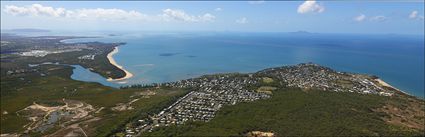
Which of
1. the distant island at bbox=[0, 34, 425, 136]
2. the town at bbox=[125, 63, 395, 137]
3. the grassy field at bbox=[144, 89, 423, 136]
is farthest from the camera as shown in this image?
the town at bbox=[125, 63, 395, 137]

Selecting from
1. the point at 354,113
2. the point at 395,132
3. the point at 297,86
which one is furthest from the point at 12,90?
the point at 395,132

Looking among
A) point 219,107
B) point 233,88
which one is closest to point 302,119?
point 219,107

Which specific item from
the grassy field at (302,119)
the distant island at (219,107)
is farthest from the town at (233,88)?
the grassy field at (302,119)

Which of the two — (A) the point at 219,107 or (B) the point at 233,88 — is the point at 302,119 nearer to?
(A) the point at 219,107

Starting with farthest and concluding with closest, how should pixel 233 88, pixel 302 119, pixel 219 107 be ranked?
pixel 233 88, pixel 219 107, pixel 302 119

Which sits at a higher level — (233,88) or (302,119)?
(233,88)

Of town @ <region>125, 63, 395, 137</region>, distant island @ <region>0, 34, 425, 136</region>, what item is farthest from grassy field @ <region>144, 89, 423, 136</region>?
town @ <region>125, 63, 395, 137</region>

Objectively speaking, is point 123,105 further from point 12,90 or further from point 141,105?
point 12,90

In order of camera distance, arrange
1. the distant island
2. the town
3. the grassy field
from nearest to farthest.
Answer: the grassy field < the distant island < the town

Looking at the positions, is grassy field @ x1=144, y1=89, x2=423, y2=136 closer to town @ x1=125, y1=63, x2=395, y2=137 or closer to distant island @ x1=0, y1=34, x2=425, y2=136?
distant island @ x1=0, y1=34, x2=425, y2=136
